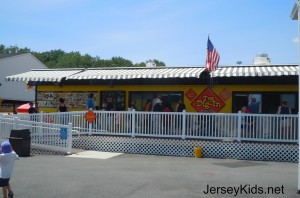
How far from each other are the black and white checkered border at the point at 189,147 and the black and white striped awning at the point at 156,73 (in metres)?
2.83

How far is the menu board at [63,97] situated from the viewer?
20.0m

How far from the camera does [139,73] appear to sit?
58.4ft

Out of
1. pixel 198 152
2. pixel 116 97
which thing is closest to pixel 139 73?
pixel 116 97

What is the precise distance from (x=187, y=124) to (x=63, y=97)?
8.25 m

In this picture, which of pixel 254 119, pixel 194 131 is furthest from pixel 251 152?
pixel 194 131

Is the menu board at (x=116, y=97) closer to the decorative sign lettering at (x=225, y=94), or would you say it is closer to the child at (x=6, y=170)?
the decorative sign lettering at (x=225, y=94)

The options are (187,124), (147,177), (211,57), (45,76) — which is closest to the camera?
(147,177)

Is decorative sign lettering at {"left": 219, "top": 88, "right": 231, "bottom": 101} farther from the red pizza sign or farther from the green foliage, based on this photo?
the green foliage

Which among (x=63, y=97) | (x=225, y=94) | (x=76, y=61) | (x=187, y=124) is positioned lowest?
(x=187, y=124)

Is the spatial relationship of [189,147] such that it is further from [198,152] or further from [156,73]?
[156,73]

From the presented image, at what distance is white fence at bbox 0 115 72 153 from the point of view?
48.8 feet

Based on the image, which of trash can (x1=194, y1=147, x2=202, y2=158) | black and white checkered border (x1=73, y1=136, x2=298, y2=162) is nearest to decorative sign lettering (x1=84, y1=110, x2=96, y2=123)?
black and white checkered border (x1=73, y1=136, x2=298, y2=162)

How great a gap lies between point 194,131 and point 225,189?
19.7 feet

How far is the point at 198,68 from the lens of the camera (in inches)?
687
